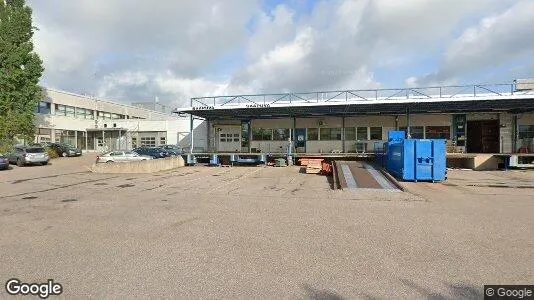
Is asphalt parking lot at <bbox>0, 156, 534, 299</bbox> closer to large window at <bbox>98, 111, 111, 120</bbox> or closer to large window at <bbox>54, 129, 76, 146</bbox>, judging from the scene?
large window at <bbox>54, 129, 76, 146</bbox>

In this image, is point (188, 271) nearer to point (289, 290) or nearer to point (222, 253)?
point (222, 253)

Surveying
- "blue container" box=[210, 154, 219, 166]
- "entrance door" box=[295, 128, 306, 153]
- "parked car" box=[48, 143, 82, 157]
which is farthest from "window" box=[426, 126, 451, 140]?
"parked car" box=[48, 143, 82, 157]

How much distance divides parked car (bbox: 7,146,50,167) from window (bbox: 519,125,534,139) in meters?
35.1

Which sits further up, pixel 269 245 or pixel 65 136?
pixel 65 136

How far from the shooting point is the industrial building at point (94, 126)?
38375mm

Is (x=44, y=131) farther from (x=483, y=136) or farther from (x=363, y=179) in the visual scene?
(x=483, y=136)

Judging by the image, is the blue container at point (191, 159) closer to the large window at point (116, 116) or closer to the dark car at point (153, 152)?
the dark car at point (153, 152)

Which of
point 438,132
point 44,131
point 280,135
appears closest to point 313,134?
point 280,135

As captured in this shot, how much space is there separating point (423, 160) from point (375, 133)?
467 inches

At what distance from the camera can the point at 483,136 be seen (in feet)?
86.1

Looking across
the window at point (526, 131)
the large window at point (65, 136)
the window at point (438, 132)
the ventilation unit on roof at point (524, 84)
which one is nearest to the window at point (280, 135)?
the window at point (438, 132)

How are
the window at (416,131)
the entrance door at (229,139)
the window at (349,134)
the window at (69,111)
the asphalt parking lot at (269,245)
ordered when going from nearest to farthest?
the asphalt parking lot at (269,245), the window at (416,131), the window at (349,134), the entrance door at (229,139), the window at (69,111)

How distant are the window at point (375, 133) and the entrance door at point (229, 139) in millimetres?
10650

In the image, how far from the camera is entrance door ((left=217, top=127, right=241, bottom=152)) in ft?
98.2
